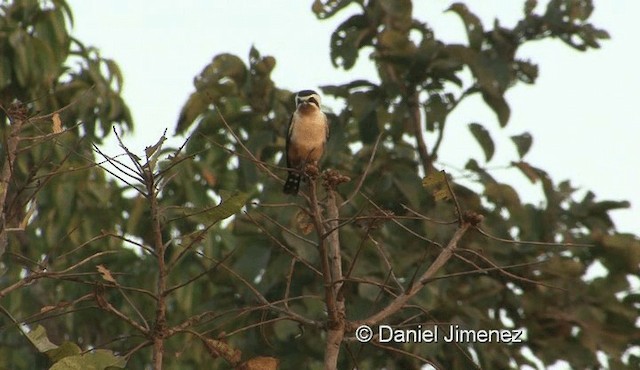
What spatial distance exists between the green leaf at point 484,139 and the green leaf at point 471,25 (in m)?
0.49

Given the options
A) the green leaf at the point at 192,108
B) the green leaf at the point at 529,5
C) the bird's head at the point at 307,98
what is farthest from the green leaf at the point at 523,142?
the green leaf at the point at 192,108

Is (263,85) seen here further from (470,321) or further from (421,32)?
(470,321)

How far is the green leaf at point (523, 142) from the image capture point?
640 centimetres

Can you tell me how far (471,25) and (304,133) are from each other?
126 cm

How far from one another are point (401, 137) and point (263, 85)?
87 centimetres

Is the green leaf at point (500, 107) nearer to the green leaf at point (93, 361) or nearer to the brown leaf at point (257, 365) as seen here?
the brown leaf at point (257, 365)

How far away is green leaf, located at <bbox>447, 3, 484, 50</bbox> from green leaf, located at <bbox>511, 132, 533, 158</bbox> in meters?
0.61

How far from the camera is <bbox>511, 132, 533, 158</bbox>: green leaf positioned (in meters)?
6.40

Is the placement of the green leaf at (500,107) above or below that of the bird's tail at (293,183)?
above

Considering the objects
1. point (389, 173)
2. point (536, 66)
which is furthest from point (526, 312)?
point (536, 66)

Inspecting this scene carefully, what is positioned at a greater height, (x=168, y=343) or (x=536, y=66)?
(x=536, y=66)

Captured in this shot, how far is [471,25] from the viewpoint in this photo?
682 centimetres

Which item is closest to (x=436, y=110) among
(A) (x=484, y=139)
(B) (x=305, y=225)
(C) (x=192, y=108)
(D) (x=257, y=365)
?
(A) (x=484, y=139)

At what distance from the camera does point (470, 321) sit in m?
5.65
